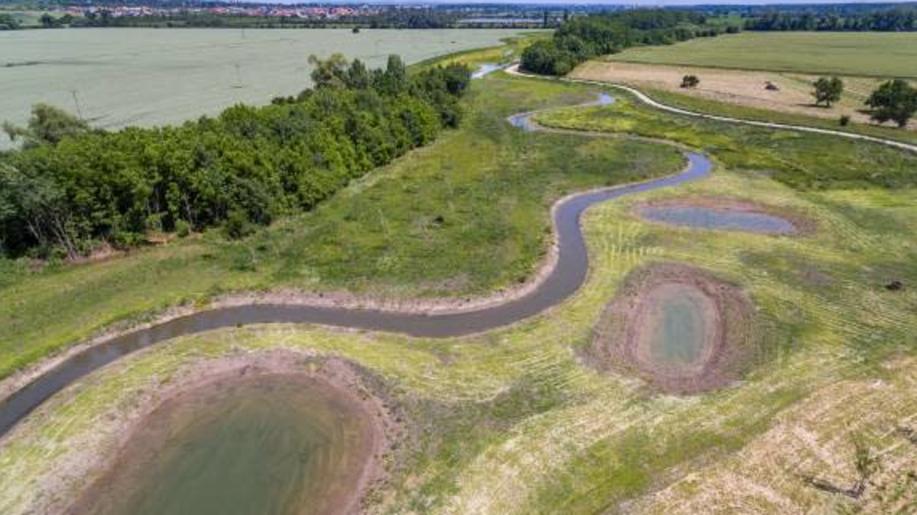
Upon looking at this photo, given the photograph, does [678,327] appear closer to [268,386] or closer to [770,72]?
[268,386]

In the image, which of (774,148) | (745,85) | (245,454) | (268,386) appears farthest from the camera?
(745,85)

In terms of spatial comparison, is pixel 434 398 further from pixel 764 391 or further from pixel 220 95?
pixel 220 95

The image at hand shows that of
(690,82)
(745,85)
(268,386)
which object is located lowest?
(268,386)

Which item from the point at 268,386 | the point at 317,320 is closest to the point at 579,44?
the point at 317,320

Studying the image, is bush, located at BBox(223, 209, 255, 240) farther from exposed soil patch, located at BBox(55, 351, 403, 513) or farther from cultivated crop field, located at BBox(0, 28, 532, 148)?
cultivated crop field, located at BBox(0, 28, 532, 148)

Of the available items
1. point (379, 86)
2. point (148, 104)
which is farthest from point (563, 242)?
point (148, 104)

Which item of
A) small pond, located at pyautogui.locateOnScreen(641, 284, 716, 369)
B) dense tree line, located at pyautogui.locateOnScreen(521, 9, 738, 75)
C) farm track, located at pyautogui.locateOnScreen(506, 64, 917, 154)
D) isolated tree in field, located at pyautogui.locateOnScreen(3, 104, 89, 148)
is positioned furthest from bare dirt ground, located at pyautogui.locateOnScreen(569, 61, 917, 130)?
isolated tree in field, located at pyautogui.locateOnScreen(3, 104, 89, 148)

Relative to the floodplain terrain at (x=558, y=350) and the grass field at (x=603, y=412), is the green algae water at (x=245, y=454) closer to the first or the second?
the floodplain terrain at (x=558, y=350)
